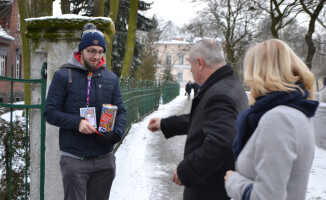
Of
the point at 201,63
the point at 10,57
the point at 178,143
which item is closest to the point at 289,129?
the point at 201,63

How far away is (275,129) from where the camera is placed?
1.56 m

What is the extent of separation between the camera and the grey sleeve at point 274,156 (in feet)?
5.07

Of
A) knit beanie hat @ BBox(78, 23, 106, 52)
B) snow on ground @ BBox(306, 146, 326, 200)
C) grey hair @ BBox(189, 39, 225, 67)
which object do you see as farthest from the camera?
snow on ground @ BBox(306, 146, 326, 200)

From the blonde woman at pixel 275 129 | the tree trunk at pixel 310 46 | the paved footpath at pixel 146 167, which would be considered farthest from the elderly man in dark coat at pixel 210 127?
the tree trunk at pixel 310 46

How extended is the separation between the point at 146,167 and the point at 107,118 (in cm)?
371

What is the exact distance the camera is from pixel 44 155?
3.42 m

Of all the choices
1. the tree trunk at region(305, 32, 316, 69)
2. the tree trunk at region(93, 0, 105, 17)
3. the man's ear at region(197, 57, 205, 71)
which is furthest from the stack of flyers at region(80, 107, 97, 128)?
the tree trunk at region(305, 32, 316, 69)

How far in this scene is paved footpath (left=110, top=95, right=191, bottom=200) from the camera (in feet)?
16.1

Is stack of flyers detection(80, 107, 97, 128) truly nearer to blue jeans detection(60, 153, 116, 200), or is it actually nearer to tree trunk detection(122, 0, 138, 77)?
blue jeans detection(60, 153, 116, 200)

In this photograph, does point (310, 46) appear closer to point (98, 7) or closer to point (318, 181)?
point (98, 7)

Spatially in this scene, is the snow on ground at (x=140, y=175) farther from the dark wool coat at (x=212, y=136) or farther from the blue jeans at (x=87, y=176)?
the dark wool coat at (x=212, y=136)

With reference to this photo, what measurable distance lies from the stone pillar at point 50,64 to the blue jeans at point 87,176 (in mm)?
651

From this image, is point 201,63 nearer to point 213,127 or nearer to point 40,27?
point 213,127

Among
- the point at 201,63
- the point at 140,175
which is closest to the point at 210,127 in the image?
the point at 201,63
